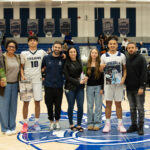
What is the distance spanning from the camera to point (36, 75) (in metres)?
4.36

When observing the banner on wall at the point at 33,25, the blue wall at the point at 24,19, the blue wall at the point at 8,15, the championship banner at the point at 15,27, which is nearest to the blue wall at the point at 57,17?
the banner on wall at the point at 33,25

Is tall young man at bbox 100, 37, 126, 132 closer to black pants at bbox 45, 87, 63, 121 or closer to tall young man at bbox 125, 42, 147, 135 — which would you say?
tall young man at bbox 125, 42, 147, 135

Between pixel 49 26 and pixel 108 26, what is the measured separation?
3644 millimetres

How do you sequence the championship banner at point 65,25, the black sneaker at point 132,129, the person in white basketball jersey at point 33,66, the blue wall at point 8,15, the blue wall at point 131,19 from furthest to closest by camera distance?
the blue wall at point 131,19 → the championship banner at point 65,25 → the blue wall at point 8,15 → the person in white basketball jersey at point 33,66 → the black sneaker at point 132,129

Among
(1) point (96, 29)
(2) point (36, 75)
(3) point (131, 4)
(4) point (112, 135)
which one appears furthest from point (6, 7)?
(4) point (112, 135)

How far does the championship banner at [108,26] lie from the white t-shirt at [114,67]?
1137 centimetres

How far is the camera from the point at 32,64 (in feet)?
14.3

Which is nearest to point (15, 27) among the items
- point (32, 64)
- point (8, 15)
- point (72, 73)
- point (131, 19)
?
point (8, 15)

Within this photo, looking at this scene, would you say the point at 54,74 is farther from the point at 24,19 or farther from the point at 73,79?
the point at 24,19

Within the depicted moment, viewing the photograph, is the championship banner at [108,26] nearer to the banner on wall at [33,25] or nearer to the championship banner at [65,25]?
the championship banner at [65,25]

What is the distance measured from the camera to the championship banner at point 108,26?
1523 cm

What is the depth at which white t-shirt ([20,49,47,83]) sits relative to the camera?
4344 mm

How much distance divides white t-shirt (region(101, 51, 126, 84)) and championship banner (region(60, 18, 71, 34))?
1134 cm

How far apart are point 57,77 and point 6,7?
12164 millimetres
